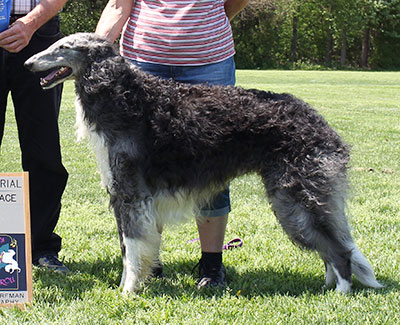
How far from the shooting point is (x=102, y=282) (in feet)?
13.3

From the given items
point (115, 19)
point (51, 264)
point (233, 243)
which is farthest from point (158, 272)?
point (115, 19)

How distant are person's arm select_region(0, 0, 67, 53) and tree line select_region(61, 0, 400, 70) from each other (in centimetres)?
4368

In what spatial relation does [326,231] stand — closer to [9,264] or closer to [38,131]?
[9,264]

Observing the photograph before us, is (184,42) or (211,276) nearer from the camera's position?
(184,42)

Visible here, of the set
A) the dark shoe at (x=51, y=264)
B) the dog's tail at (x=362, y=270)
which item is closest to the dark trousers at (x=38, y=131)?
the dark shoe at (x=51, y=264)

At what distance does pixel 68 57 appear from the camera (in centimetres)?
362

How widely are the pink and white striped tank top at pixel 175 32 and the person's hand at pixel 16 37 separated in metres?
0.71

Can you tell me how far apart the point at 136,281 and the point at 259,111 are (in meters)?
1.44

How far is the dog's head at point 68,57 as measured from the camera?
3598 millimetres

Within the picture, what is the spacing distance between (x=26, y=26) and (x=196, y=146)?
1.42 m

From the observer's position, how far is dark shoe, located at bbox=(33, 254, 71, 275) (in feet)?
14.1

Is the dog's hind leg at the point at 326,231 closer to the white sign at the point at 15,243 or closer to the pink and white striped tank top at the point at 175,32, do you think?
the pink and white striped tank top at the point at 175,32

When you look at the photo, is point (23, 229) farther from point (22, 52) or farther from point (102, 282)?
point (22, 52)

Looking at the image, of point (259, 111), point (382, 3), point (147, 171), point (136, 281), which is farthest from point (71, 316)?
point (382, 3)
